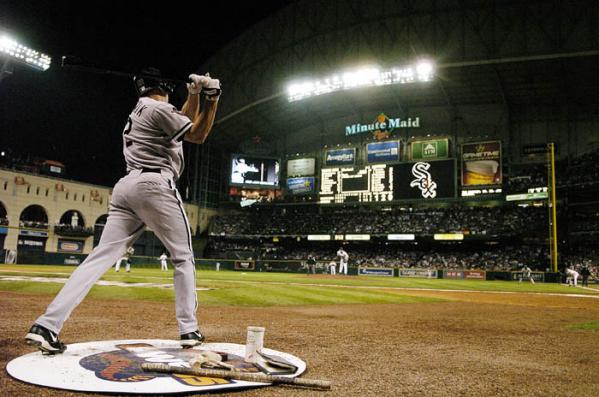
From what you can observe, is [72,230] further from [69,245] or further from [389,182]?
[389,182]

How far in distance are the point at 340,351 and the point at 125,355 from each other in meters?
1.75

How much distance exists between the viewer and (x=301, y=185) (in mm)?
42469

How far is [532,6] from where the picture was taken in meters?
31.9

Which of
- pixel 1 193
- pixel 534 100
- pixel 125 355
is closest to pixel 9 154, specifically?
pixel 1 193

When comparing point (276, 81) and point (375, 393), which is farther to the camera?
point (276, 81)

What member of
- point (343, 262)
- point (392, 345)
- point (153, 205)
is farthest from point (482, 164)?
point (153, 205)

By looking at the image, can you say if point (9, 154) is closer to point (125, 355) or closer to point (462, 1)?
point (462, 1)

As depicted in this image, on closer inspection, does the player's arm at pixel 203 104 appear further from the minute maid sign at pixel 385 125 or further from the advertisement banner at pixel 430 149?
the minute maid sign at pixel 385 125

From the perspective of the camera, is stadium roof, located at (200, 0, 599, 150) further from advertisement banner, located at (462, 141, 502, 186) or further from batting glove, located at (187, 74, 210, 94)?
batting glove, located at (187, 74, 210, 94)

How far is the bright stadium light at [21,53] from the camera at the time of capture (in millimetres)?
23812

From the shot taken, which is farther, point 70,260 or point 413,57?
point 413,57

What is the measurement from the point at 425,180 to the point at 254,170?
17528 mm

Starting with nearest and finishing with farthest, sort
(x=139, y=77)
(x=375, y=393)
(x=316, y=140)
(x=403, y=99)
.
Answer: (x=375, y=393) < (x=139, y=77) < (x=403, y=99) < (x=316, y=140)

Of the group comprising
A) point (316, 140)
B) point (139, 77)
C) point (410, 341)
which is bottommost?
point (410, 341)
